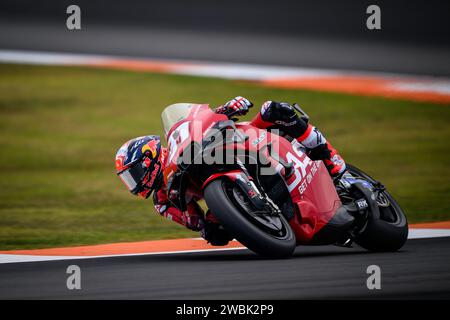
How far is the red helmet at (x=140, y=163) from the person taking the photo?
663 cm

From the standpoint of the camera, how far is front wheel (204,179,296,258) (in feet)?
19.6

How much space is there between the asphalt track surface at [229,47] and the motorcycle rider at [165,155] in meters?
8.87

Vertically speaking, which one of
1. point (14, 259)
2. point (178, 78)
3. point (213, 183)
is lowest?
point (14, 259)

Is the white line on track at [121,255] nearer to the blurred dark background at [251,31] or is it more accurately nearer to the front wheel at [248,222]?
the front wheel at [248,222]

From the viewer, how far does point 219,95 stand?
15805 mm

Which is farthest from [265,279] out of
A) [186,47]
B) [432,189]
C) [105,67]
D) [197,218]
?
[105,67]

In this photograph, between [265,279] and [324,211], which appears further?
[324,211]

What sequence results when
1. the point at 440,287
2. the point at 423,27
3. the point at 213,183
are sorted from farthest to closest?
Result: the point at 423,27
the point at 213,183
the point at 440,287

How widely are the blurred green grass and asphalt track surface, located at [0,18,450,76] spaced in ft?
1.71

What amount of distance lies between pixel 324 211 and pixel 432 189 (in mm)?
5040

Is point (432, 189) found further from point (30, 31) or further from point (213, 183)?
point (30, 31)

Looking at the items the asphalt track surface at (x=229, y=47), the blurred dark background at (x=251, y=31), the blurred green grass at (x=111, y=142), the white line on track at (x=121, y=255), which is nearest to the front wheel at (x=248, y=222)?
the white line on track at (x=121, y=255)

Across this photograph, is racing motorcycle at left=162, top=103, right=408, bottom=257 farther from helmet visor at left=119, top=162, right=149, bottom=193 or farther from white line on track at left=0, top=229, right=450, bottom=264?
white line on track at left=0, top=229, right=450, bottom=264

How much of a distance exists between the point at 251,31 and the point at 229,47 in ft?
1.75
